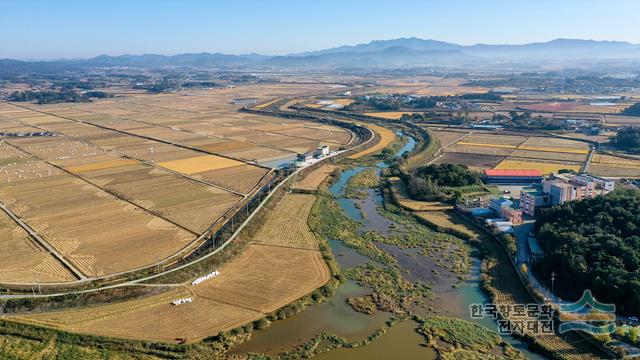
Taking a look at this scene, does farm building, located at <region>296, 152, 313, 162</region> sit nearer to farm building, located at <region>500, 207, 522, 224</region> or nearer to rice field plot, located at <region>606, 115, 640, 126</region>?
farm building, located at <region>500, 207, 522, 224</region>

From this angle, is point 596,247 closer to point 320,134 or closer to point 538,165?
point 538,165

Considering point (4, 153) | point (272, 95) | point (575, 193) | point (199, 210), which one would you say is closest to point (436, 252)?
point (575, 193)

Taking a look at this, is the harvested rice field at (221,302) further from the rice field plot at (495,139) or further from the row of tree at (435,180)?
the rice field plot at (495,139)

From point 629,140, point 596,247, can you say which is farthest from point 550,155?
point 596,247

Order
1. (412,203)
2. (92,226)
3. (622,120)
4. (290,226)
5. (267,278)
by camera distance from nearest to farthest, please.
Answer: (267,278), (92,226), (290,226), (412,203), (622,120)

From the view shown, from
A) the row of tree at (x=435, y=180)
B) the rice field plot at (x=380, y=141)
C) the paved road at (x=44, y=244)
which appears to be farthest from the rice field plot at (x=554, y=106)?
the paved road at (x=44, y=244)

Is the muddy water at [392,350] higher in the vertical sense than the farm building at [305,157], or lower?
lower

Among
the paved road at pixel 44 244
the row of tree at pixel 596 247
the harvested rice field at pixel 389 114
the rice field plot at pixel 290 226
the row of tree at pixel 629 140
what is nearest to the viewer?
the row of tree at pixel 596 247
